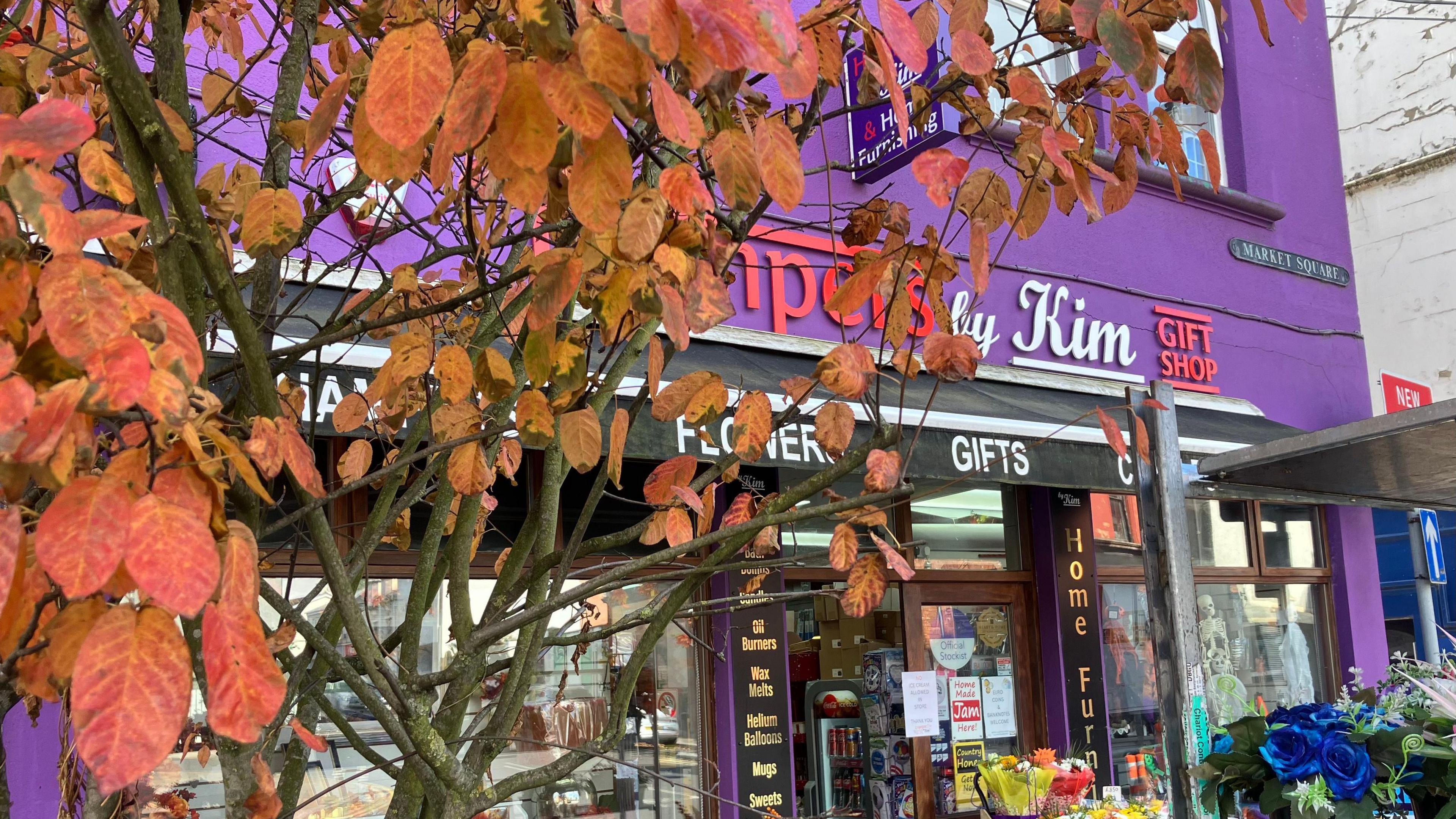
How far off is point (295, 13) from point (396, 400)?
2.15ft

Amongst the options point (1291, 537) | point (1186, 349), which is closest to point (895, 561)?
point (1186, 349)

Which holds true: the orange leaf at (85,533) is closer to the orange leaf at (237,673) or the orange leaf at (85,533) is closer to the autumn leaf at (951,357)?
the orange leaf at (237,673)

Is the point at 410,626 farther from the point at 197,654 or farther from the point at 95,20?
the point at 95,20

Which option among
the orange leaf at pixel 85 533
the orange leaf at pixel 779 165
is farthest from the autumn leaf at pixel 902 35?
the orange leaf at pixel 85 533

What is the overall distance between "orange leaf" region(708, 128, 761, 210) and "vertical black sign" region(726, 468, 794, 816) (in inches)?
183

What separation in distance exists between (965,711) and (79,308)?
6.85 metres

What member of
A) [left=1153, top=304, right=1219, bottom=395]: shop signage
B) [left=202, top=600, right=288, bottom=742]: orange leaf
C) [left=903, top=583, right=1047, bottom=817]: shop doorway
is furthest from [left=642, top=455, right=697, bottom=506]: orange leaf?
[left=1153, top=304, right=1219, bottom=395]: shop signage

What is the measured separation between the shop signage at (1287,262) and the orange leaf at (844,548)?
790 cm

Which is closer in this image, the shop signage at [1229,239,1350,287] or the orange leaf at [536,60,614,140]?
the orange leaf at [536,60,614,140]

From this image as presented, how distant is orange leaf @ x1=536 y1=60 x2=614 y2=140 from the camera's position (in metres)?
1.03

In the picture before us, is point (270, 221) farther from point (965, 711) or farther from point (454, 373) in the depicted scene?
point (965, 711)


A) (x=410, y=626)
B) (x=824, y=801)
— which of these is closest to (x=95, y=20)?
(x=410, y=626)

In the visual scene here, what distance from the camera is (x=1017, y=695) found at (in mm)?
7344

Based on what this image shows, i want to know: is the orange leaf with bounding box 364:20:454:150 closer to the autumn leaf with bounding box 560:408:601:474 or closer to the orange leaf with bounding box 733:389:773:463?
the autumn leaf with bounding box 560:408:601:474
